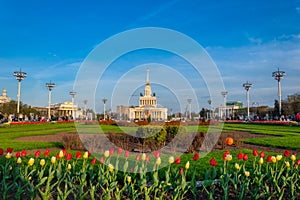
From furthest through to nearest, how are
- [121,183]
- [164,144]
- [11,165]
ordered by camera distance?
[164,144], [121,183], [11,165]

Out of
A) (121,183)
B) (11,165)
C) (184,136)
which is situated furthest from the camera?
(184,136)

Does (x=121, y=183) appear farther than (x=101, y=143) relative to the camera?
No

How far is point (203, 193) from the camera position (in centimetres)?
515

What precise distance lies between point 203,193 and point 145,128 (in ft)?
26.8

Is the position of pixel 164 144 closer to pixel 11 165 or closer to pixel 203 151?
pixel 203 151

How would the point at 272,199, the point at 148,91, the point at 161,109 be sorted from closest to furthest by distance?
1. the point at 272,199
2. the point at 148,91
3. the point at 161,109

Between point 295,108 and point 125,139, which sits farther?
point 295,108

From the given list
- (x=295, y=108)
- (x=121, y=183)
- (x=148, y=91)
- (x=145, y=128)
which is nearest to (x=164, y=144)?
(x=145, y=128)

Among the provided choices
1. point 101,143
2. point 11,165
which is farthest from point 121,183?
point 101,143

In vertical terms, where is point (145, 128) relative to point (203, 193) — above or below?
above

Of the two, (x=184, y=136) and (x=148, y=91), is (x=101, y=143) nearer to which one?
(x=184, y=136)

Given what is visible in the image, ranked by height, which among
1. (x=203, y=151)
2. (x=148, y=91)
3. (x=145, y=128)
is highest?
(x=148, y=91)

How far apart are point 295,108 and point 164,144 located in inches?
1939

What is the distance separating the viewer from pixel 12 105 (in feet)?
220
